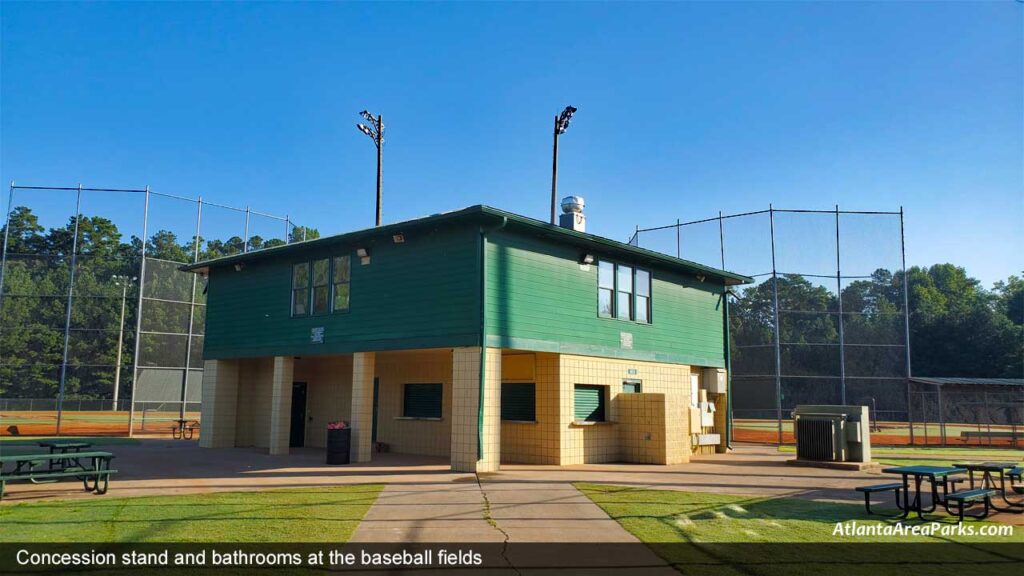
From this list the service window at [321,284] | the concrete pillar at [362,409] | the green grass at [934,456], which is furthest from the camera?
the service window at [321,284]

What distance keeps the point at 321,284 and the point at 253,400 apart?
599 centimetres

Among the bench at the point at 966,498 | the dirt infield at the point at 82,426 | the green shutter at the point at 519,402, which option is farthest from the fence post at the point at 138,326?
the bench at the point at 966,498

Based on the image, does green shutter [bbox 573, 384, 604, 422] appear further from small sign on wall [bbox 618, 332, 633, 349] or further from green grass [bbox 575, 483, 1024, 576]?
Result: green grass [bbox 575, 483, 1024, 576]

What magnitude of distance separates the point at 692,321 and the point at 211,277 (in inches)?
591

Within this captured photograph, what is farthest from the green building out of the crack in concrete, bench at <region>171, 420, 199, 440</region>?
bench at <region>171, 420, 199, 440</region>

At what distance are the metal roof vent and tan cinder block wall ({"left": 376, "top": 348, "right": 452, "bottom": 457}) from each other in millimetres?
4470

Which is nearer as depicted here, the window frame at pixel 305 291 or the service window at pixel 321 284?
the service window at pixel 321 284

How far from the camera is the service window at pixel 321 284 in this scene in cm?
1823

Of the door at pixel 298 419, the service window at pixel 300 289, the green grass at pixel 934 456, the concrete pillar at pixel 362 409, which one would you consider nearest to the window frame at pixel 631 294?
the concrete pillar at pixel 362 409

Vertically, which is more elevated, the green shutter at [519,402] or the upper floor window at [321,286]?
the upper floor window at [321,286]

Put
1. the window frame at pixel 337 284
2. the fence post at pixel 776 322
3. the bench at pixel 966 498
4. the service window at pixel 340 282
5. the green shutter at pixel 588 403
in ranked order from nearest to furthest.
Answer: the bench at pixel 966 498 → the green shutter at pixel 588 403 → the window frame at pixel 337 284 → the service window at pixel 340 282 → the fence post at pixel 776 322

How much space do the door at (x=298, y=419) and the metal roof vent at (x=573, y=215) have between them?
9.92 meters

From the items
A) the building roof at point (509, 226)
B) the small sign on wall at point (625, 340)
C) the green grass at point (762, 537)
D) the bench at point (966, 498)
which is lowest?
the green grass at point (762, 537)

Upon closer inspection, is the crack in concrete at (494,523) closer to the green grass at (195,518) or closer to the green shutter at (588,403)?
the green grass at (195,518)
